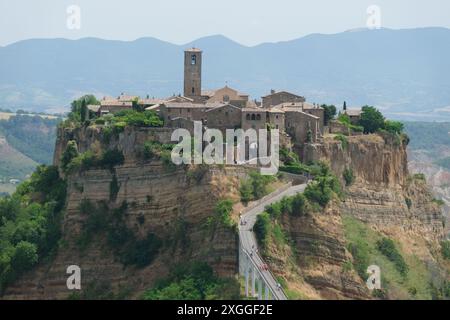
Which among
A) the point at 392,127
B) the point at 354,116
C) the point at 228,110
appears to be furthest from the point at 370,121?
the point at 228,110

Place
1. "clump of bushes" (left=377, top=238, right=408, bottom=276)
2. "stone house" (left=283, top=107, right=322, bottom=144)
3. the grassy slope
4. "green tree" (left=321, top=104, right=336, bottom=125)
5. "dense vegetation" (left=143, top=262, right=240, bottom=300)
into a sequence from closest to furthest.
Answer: "dense vegetation" (left=143, top=262, right=240, bottom=300) < the grassy slope < "clump of bushes" (left=377, top=238, right=408, bottom=276) < "stone house" (left=283, top=107, right=322, bottom=144) < "green tree" (left=321, top=104, right=336, bottom=125)

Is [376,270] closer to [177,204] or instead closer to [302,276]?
[302,276]

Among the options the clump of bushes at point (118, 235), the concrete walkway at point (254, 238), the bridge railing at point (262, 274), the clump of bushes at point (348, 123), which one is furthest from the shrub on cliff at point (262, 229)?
the clump of bushes at point (348, 123)

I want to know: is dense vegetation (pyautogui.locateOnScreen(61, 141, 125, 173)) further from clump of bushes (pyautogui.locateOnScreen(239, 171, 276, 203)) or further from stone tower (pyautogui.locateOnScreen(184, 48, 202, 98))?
stone tower (pyautogui.locateOnScreen(184, 48, 202, 98))

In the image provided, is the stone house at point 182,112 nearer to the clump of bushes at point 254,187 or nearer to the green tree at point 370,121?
the clump of bushes at point 254,187

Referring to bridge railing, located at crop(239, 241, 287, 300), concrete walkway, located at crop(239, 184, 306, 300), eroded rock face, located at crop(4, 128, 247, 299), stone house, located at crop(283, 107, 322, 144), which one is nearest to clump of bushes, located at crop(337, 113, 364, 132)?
stone house, located at crop(283, 107, 322, 144)
